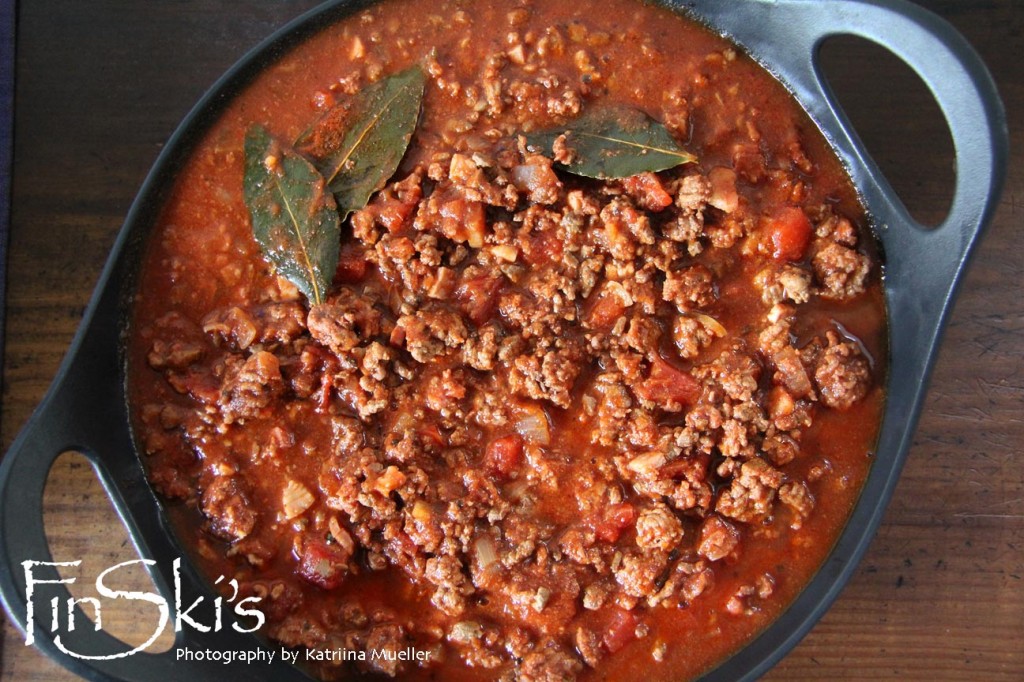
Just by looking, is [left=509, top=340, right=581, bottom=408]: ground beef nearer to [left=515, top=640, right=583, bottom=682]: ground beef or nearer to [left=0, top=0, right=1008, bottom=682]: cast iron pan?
[left=515, top=640, right=583, bottom=682]: ground beef

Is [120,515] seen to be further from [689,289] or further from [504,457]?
[689,289]

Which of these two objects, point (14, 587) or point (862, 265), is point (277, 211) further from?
point (862, 265)

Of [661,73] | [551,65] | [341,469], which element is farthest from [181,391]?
[661,73]

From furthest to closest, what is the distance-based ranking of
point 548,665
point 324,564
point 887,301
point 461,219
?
point 887,301 < point 461,219 < point 324,564 < point 548,665

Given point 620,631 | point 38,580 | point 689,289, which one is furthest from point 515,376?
point 38,580

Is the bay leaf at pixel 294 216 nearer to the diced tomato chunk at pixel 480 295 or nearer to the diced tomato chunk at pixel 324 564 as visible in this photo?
the diced tomato chunk at pixel 480 295

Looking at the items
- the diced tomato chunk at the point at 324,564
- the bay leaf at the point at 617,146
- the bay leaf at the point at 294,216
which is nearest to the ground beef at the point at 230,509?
the diced tomato chunk at the point at 324,564

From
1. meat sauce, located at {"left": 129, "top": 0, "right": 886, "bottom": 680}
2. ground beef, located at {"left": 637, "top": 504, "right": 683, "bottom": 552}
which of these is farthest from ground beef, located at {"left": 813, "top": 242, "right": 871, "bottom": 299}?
ground beef, located at {"left": 637, "top": 504, "right": 683, "bottom": 552}
